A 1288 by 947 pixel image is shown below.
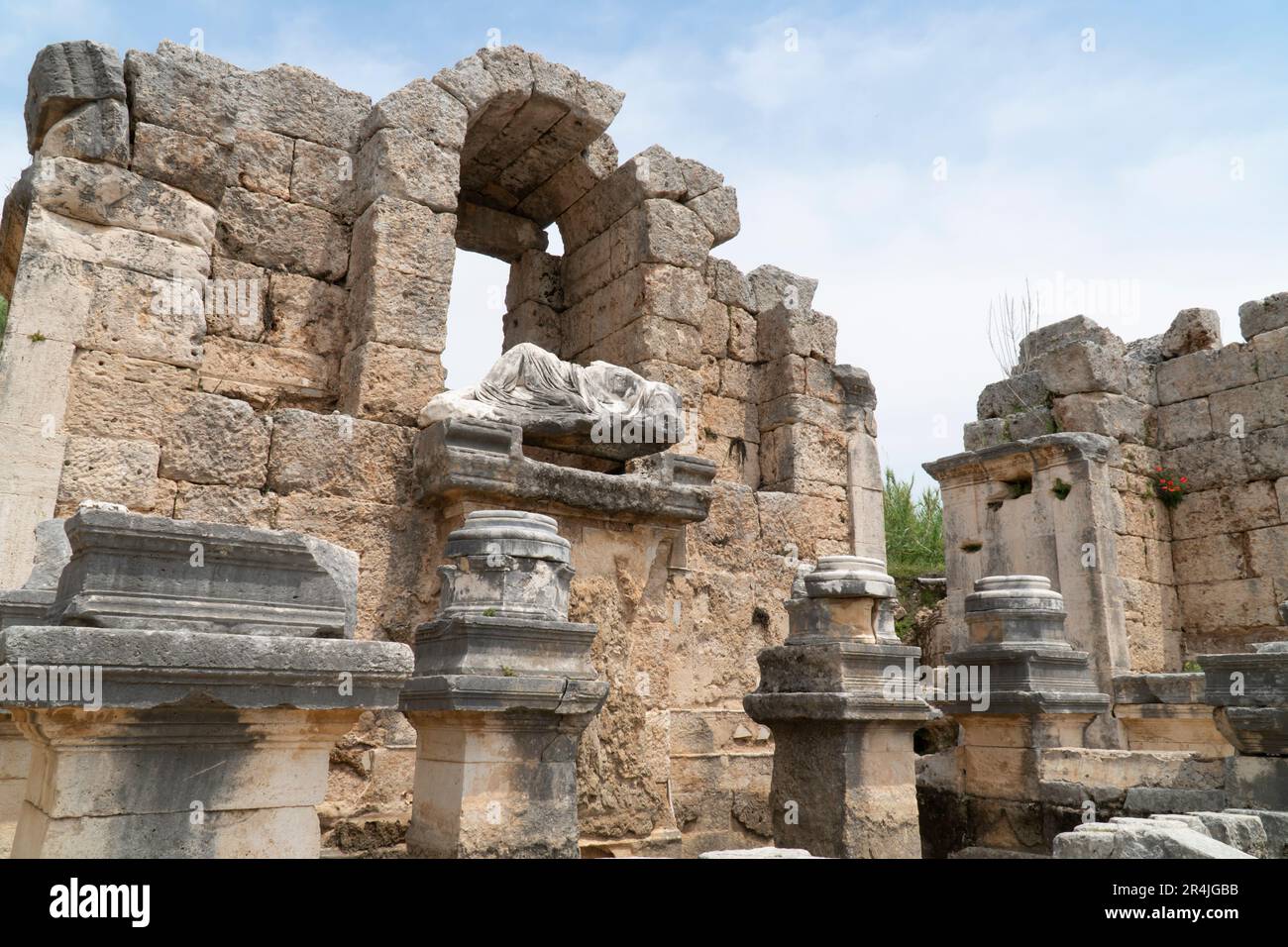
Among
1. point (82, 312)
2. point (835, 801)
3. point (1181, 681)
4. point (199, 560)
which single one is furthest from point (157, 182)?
point (1181, 681)

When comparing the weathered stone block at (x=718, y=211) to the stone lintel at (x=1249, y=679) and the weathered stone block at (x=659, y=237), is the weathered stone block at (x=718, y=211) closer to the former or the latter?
the weathered stone block at (x=659, y=237)

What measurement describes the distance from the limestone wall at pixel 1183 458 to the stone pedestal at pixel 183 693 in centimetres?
825

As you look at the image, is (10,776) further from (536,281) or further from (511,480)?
(536,281)

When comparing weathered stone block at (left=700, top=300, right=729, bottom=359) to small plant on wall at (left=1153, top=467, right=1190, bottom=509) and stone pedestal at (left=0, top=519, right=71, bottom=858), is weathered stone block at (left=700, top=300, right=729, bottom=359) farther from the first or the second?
small plant on wall at (left=1153, top=467, right=1190, bottom=509)

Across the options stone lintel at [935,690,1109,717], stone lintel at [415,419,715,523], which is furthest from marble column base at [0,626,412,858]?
stone lintel at [935,690,1109,717]

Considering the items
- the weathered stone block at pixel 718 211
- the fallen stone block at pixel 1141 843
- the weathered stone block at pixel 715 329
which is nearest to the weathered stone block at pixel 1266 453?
the weathered stone block at pixel 715 329

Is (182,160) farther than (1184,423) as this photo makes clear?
No

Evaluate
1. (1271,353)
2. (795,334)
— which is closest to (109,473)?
(795,334)

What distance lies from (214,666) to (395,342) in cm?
366

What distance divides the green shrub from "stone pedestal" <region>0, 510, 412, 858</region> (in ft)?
39.8

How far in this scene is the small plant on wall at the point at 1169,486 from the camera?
1060 centimetres

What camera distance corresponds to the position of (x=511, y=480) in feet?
18.8

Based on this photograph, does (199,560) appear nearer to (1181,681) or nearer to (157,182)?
(157,182)

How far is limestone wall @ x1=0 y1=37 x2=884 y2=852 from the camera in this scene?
5258 mm
